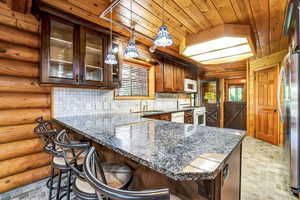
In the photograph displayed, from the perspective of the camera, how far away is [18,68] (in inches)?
72.4

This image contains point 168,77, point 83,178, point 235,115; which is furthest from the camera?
point 235,115

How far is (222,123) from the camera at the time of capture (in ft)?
19.3

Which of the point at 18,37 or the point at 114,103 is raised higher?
the point at 18,37

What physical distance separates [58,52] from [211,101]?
226 inches

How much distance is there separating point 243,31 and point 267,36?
987 mm

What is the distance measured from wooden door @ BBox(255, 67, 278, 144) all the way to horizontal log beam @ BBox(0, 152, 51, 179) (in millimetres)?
5038

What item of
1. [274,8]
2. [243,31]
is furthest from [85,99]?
[274,8]

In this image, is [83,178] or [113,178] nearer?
[83,178]

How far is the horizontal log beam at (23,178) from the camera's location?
1.79 metres

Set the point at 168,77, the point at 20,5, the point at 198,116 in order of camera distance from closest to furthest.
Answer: the point at 20,5 → the point at 168,77 → the point at 198,116

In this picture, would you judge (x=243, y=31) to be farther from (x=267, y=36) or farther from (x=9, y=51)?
(x=9, y=51)

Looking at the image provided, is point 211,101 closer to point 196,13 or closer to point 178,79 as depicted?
point 178,79

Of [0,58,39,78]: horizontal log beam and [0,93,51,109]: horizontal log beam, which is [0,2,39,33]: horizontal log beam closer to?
[0,58,39,78]: horizontal log beam

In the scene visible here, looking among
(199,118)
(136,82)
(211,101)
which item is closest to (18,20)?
(136,82)
